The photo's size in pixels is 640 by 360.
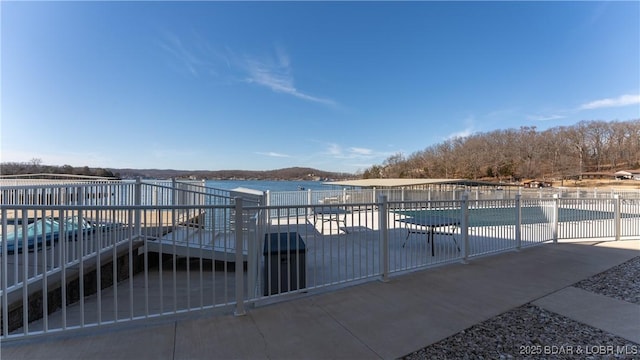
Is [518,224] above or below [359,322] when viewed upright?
above

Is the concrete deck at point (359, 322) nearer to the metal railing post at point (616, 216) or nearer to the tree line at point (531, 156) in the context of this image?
the metal railing post at point (616, 216)

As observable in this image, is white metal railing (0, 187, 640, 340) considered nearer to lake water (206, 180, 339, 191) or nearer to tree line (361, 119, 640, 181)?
lake water (206, 180, 339, 191)

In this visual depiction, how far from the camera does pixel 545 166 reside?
2377 inches

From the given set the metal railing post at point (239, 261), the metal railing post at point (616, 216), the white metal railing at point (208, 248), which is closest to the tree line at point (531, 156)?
the metal railing post at point (616, 216)

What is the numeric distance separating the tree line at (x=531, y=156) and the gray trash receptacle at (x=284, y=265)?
60947 millimetres

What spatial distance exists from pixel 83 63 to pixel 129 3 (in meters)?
4.73

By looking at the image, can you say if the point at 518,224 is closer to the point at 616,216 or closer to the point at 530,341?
the point at 616,216

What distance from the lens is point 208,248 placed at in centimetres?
532

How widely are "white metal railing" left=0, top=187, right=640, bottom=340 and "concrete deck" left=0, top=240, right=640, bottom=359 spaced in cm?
17

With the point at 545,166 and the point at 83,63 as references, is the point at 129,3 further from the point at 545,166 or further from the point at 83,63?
the point at 545,166

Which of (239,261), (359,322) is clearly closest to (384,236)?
(359,322)

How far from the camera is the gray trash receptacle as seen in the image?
3.43 meters

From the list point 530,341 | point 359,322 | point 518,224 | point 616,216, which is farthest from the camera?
point 616,216

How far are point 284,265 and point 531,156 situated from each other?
7737 cm
